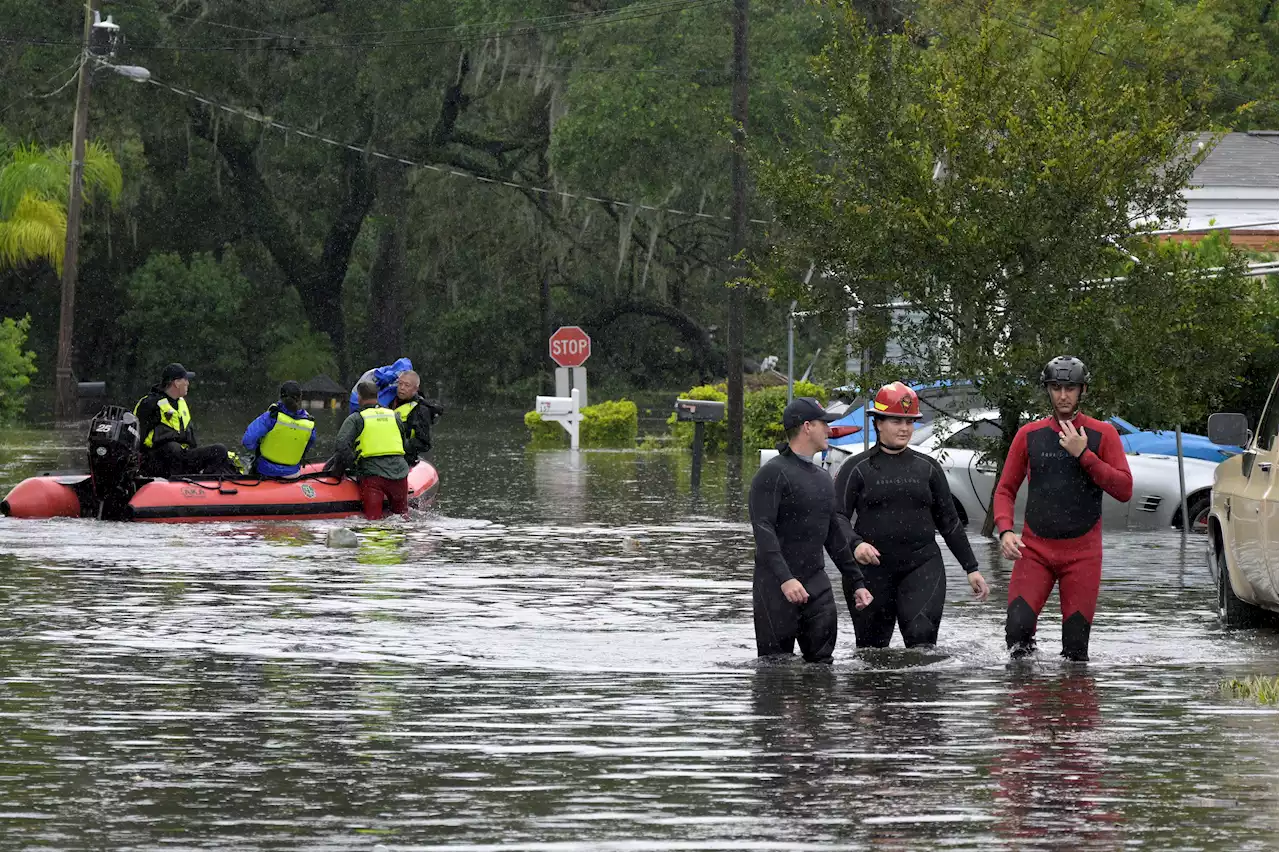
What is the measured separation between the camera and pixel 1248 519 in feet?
45.9

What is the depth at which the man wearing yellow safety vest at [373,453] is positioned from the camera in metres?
23.1


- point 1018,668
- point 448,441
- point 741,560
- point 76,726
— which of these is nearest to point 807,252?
point 741,560

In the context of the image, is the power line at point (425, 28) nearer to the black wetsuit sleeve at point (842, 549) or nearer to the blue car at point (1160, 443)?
the blue car at point (1160, 443)

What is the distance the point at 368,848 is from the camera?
25.4 ft

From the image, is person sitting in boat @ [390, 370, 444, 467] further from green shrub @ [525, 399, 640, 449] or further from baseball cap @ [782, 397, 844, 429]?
green shrub @ [525, 399, 640, 449]

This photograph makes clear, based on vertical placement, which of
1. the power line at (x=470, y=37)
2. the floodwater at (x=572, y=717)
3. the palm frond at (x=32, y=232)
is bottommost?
the floodwater at (x=572, y=717)

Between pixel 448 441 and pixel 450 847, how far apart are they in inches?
1494

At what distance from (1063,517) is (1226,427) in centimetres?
206

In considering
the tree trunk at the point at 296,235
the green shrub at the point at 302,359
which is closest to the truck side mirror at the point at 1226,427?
the tree trunk at the point at 296,235

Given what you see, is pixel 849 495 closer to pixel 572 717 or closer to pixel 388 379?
pixel 572 717

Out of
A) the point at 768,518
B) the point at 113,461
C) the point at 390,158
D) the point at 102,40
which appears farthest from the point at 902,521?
the point at 390,158

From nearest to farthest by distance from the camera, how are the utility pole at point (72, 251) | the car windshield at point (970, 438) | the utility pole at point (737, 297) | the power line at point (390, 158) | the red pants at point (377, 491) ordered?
the car windshield at point (970, 438), the red pants at point (377, 491), the utility pole at point (737, 297), the utility pole at point (72, 251), the power line at point (390, 158)

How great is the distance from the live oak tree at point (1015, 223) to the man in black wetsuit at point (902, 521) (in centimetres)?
789

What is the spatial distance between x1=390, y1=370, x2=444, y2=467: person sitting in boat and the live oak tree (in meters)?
4.78
